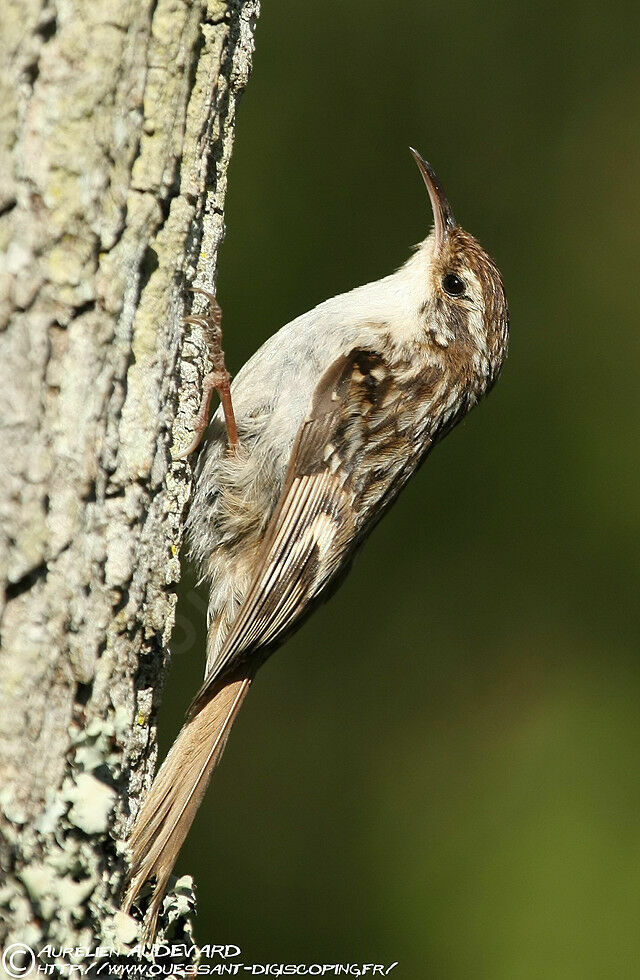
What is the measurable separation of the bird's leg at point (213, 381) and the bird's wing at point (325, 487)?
0.19 m

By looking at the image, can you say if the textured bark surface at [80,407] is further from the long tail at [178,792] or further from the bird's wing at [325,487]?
the bird's wing at [325,487]

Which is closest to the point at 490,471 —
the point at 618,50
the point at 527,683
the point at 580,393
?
the point at 580,393

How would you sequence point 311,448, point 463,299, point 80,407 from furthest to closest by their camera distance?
1. point 463,299
2. point 311,448
3. point 80,407

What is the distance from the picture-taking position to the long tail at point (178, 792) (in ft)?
7.13

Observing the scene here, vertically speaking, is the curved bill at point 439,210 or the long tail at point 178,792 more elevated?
the curved bill at point 439,210

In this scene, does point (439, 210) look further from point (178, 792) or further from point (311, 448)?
point (178, 792)

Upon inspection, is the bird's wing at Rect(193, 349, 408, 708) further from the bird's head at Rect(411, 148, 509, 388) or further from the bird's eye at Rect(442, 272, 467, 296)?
the bird's eye at Rect(442, 272, 467, 296)

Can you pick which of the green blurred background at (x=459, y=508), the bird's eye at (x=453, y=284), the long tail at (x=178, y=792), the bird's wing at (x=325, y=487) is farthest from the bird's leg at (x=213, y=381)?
the green blurred background at (x=459, y=508)

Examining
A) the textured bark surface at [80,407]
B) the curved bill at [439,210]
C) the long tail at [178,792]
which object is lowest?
the long tail at [178,792]

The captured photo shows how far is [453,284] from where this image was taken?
3.28 metres

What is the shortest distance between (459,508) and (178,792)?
9.22 feet

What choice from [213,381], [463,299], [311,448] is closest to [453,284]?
[463,299]

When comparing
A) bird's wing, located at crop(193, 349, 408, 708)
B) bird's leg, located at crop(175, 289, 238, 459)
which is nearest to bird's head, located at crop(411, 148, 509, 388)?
bird's wing, located at crop(193, 349, 408, 708)

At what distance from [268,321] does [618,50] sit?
2058 millimetres
